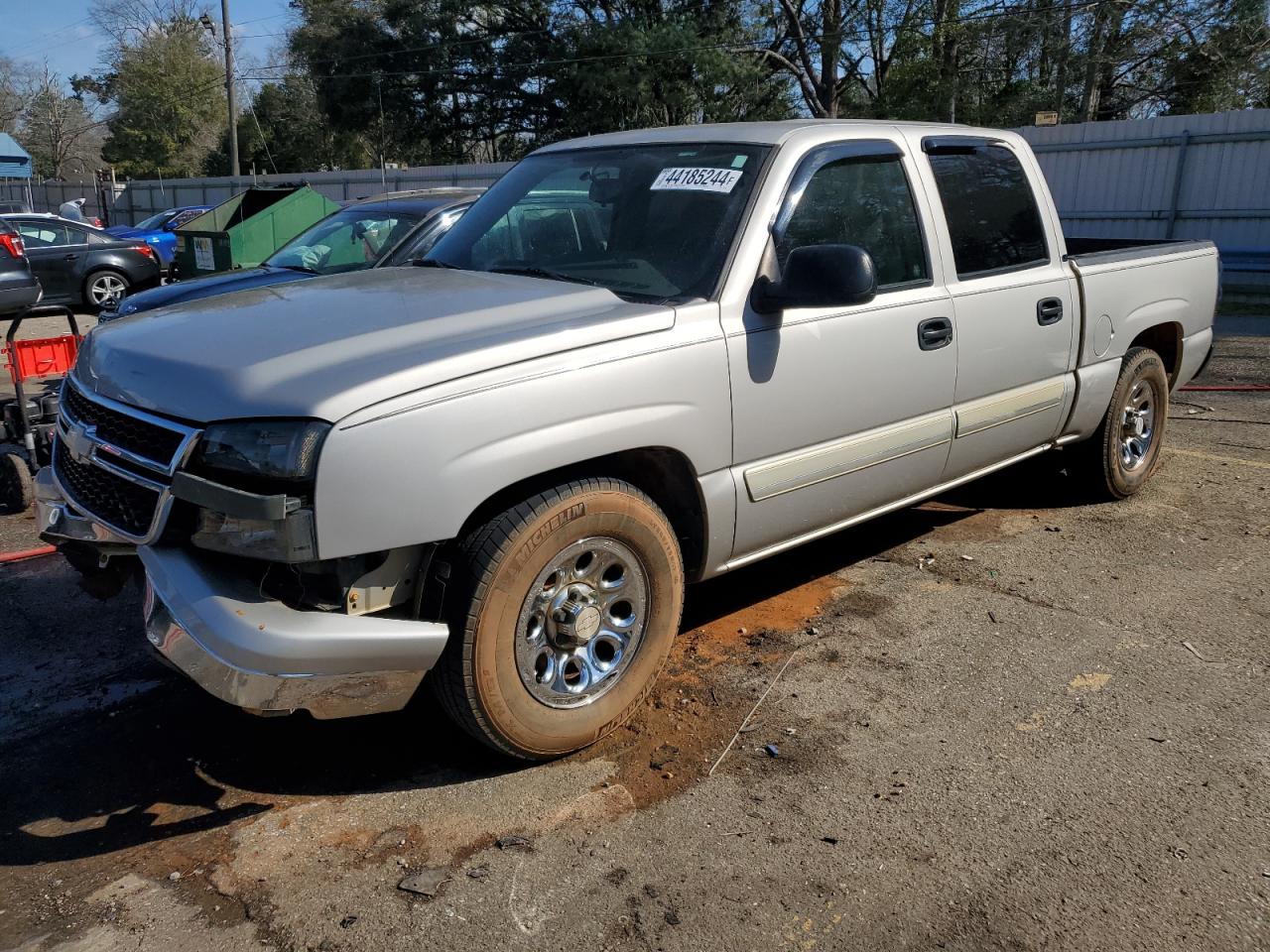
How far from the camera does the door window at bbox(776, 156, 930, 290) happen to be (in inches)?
155

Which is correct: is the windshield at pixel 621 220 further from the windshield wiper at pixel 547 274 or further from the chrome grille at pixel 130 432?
the chrome grille at pixel 130 432

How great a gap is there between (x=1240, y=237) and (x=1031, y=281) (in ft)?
49.4

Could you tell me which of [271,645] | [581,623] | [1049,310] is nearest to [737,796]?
[581,623]

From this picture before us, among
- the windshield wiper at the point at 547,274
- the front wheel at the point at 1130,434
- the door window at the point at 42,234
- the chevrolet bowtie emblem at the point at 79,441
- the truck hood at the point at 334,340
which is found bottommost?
the front wheel at the point at 1130,434

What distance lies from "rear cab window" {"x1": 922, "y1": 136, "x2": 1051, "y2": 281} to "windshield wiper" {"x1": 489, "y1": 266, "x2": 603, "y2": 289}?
166 centimetres

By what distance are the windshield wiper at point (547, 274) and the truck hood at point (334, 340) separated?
87 mm

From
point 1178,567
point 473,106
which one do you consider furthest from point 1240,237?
point 473,106

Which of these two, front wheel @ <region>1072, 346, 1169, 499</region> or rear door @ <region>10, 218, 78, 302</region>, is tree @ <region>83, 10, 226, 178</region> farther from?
front wheel @ <region>1072, 346, 1169, 499</region>

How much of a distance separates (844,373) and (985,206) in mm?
1422

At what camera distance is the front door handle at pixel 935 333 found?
4223 mm

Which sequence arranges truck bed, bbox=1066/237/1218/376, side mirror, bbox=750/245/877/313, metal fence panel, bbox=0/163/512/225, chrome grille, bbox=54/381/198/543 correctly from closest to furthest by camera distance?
chrome grille, bbox=54/381/198/543 < side mirror, bbox=750/245/877/313 < truck bed, bbox=1066/237/1218/376 < metal fence panel, bbox=0/163/512/225

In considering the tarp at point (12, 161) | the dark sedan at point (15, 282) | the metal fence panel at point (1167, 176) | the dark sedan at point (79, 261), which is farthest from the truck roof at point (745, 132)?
the tarp at point (12, 161)

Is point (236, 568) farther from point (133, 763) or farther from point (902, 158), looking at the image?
point (902, 158)

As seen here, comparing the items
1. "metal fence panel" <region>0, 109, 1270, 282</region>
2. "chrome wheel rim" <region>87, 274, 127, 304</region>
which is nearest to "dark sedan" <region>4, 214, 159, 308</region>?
"chrome wheel rim" <region>87, 274, 127, 304</region>
